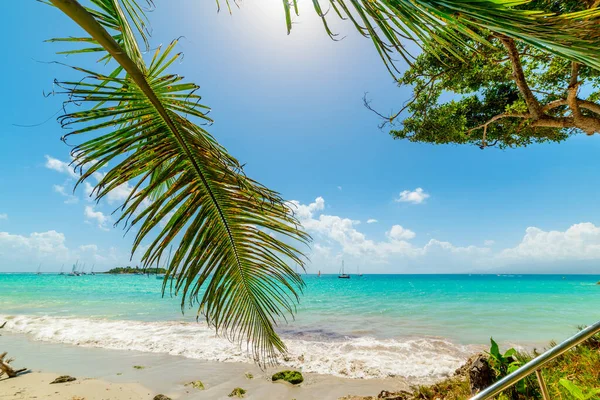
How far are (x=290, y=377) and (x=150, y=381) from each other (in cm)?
403

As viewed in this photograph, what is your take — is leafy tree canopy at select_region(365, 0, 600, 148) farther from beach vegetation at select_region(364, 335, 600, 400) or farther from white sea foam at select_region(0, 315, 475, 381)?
white sea foam at select_region(0, 315, 475, 381)

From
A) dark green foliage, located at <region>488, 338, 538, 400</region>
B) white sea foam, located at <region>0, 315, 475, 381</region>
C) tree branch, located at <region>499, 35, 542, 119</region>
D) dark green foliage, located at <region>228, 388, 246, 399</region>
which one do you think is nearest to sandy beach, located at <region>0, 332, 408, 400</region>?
dark green foliage, located at <region>228, 388, 246, 399</region>

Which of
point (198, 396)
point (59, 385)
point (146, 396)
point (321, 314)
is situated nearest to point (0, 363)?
point (59, 385)

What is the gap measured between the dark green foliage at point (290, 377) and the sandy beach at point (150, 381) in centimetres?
18

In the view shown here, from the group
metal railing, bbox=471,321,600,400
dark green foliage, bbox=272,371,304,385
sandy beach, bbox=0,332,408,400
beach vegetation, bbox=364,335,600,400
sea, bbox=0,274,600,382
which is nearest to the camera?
metal railing, bbox=471,321,600,400

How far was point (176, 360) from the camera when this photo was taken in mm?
9977

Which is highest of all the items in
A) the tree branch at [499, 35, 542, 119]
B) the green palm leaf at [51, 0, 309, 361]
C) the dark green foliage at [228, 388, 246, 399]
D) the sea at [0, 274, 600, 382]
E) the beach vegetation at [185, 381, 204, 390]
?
the tree branch at [499, 35, 542, 119]

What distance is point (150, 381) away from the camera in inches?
317

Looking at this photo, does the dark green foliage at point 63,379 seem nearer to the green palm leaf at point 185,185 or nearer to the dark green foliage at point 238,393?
the dark green foliage at point 238,393

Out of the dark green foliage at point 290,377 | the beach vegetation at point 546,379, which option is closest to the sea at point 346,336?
the dark green foliage at point 290,377

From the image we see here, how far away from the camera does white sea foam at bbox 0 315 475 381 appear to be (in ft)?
28.8

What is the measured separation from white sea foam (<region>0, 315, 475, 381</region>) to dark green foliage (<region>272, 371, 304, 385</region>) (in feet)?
2.59

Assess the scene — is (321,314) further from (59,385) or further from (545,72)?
(545,72)

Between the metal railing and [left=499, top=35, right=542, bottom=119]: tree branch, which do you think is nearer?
the metal railing
